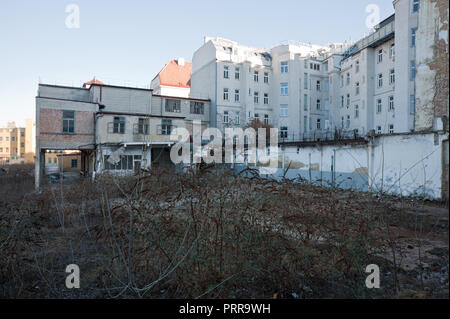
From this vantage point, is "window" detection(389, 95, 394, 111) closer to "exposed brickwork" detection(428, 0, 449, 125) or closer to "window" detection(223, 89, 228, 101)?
"window" detection(223, 89, 228, 101)

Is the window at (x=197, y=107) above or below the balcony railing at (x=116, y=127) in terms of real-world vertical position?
above

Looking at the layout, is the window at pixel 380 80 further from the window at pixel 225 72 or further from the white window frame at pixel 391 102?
the window at pixel 225 72

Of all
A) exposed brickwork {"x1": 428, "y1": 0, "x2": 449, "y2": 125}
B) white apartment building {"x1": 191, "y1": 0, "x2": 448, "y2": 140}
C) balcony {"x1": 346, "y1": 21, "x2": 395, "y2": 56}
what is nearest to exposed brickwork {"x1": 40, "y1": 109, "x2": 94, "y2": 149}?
white apartment building {"x1": 191, "y1": 0, "x2": 448, "y2": 140}

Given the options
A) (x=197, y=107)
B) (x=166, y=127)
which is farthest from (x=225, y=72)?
(x=166, y=127)

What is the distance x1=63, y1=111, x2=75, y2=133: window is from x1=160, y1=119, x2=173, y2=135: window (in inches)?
301

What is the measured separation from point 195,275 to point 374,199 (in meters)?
4.73

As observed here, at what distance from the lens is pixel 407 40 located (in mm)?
23328

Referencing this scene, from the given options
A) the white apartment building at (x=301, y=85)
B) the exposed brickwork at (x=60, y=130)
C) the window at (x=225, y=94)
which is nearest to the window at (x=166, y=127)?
the exposed brickwork at (x=60, y=130)

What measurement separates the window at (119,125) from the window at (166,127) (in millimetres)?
3581

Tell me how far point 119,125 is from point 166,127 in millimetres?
4288

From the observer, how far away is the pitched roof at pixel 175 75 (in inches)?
1767

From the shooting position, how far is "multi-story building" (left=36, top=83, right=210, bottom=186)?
2336 centimetres

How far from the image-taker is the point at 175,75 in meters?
46.4
